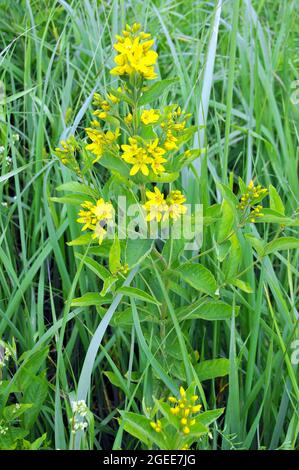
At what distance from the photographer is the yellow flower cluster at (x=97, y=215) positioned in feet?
4.05

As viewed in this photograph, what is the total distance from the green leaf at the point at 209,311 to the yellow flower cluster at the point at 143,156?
0.94ft

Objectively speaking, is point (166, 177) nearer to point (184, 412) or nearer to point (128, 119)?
→ point (128, 119)

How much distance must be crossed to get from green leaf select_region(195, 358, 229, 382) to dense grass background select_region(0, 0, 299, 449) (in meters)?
A: 0.03

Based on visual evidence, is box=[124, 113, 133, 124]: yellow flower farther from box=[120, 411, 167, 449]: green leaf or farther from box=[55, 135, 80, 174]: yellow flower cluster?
box=[120, 411, 167, 449]: green leaf

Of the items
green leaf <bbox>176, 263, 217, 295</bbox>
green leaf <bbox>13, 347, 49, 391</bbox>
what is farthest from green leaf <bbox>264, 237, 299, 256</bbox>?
green leaf <bbox>13, 347, 49, 391</bbox>

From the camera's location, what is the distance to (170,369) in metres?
1.37

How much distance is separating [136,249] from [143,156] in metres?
0.17

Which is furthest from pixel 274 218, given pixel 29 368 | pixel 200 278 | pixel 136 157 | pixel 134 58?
pixel 29 368

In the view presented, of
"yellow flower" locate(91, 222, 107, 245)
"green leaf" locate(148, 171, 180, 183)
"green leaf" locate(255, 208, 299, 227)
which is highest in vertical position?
"green leaf" locate(148, 171, 180, 183)

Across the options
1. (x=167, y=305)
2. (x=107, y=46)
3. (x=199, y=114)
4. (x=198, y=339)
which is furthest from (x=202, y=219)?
(x=107, y=46)

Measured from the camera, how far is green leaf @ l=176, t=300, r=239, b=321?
1342 millimetres

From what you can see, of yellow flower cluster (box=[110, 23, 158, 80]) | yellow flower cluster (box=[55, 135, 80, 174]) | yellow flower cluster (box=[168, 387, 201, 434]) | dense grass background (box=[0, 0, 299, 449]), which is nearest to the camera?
yellow flower cluster (box=[168, 387, 201, 434])

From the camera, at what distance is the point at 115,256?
1236mm
